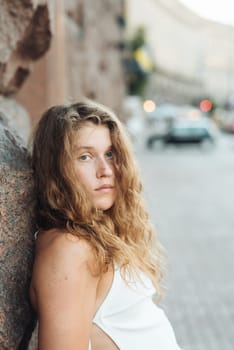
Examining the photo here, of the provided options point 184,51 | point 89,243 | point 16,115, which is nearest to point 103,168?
point 89,243

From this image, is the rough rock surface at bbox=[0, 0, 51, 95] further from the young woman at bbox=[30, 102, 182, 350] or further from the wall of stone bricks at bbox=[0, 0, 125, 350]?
the young woman at bbox=[30, 102, 182, 350]

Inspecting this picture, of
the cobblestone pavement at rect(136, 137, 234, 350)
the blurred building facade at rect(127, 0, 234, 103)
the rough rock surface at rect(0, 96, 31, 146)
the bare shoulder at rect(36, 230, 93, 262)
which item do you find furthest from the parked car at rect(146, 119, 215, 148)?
the bare shoulder at rect(36, 230, 93, 262)

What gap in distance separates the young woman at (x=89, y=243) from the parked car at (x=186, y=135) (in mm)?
24229

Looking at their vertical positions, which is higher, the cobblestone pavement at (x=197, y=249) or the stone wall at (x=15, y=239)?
the stone wall at (x=15, y=239)

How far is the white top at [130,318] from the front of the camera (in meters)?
1.54

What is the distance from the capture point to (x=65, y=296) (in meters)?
1.38

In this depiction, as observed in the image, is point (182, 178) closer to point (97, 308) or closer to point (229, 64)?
point (97, 308)

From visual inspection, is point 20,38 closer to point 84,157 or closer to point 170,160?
point 84,157

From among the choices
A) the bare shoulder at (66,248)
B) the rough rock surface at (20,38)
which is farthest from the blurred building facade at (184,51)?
the bare shoulder at (66,248)

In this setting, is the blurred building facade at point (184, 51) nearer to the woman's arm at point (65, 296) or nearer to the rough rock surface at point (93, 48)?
the rough rock surface at point (93, 48)

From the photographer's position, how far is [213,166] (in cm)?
1798

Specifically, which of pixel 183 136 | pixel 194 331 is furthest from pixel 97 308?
pixel 183 136

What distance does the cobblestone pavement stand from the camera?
4445mm

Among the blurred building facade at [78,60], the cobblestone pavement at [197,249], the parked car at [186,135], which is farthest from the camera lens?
the parked car at [186,135]
